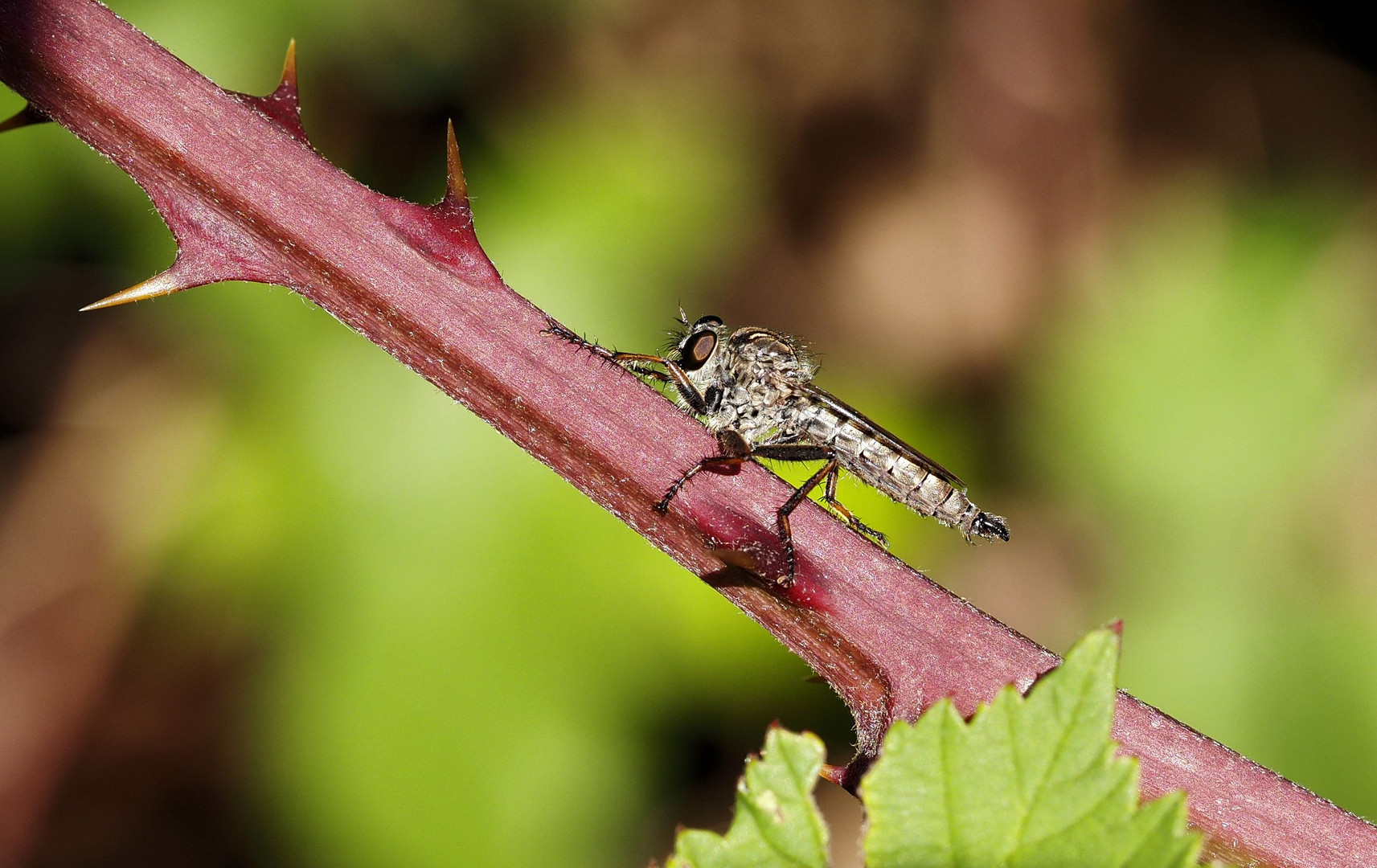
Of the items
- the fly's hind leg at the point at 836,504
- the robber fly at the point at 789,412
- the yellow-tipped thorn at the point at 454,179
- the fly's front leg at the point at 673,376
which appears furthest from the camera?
the robber fly at the point at 789,412

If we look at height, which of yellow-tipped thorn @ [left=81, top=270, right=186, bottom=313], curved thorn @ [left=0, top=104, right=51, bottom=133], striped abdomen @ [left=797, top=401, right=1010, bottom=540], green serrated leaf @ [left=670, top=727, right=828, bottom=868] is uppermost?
striped abdomen @ [left=797, top=401, right=1010, bottom=540]

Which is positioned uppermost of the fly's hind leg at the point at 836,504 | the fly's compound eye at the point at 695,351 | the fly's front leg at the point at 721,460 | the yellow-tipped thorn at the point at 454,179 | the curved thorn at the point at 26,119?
the fly's compound eye at the point at 695,351

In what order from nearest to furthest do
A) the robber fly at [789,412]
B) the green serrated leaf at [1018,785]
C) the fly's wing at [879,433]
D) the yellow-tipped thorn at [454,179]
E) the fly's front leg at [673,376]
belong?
the green serrated leaf at [1018,785]
the yellow-tipped thorn at [454,179]
the fly's front leg at [673,376]
the robber fly at [789,412]
the fly's wing at [879,433]

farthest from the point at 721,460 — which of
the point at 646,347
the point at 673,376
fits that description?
the point at 646,347

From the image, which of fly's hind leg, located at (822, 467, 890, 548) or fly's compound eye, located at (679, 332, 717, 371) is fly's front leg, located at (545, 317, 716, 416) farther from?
fly's hind leg, located at (822, 467, 890, 548)

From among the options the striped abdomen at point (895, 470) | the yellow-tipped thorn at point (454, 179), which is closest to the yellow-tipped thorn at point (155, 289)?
the yellow-tipped thorn at point (454, 179)

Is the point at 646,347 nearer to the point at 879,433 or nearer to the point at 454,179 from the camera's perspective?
the point at 879,433

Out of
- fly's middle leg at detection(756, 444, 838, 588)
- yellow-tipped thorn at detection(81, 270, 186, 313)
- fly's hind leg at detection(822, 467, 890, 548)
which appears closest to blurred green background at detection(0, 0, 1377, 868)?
fly's middle leg at detection(756, 444, 838, 588)

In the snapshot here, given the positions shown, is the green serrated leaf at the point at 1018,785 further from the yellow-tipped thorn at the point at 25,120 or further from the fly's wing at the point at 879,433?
the fly's wing at the point at 879,433
